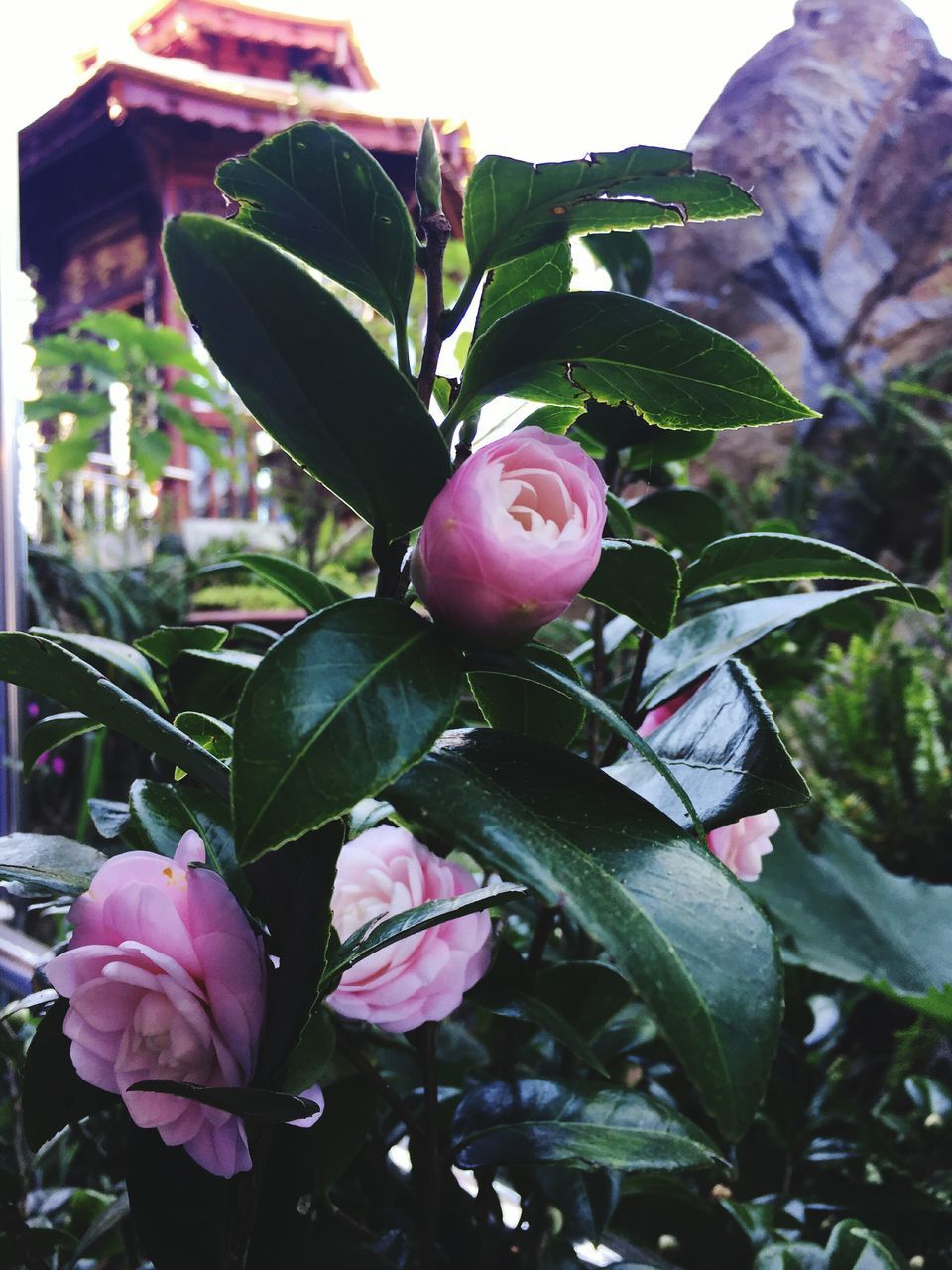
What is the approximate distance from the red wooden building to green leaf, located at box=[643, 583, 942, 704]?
3684 millimetres

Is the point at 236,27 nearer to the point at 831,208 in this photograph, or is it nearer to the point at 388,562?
the point at 831,208

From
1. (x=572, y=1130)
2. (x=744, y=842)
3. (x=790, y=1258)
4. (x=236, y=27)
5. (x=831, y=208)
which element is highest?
(x=236, y=27)

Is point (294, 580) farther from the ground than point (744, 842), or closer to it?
farther from the ground

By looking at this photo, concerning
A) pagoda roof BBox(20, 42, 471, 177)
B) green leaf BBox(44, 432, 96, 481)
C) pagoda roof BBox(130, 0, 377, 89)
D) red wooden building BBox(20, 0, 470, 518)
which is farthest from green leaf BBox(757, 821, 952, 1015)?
pagoda roof BBox(130, 0, 377, 89)

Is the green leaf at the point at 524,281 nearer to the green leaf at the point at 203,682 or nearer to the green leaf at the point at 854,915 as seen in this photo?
the green leaf at the point at 203,682

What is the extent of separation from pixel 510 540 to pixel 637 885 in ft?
0.31

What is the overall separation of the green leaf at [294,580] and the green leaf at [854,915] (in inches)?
17.6

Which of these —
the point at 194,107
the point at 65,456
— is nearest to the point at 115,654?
the point at 65,456

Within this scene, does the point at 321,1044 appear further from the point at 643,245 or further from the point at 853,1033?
the point at 853,1033

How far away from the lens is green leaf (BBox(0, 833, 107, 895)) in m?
0.30

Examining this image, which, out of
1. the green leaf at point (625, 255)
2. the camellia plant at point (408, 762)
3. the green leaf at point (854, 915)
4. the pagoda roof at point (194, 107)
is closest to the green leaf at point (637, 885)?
the camellia plant at point (408, 762)

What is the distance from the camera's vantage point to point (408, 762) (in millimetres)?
209

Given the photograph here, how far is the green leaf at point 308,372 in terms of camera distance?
0.73 feet

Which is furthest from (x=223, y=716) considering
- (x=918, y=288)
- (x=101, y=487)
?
(x=918, y=288)
